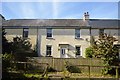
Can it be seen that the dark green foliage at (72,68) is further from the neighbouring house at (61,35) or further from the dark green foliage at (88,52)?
the neighbouring house at (61,35)

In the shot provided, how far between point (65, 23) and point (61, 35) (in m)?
1.84

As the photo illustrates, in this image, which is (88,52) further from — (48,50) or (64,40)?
(48,50)

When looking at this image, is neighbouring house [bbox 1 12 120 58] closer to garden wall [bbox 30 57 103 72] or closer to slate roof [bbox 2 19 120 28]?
slate roof [bbox 2 19 120 28]

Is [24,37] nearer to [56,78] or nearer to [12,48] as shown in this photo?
[12,48]

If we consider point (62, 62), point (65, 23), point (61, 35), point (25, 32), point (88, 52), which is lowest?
point (62, 62)

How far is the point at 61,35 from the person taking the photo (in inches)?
1165

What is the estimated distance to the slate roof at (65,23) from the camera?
30.2 meters

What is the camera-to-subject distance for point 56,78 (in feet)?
54.0

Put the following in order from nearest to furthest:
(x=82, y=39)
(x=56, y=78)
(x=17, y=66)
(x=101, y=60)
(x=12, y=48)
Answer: (x=56, y=78) < (x=17, y=66) < (x=101, y=60) < (x=12, y=48) < (x=82, y=39)

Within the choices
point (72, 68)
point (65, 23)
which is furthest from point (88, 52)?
point (72, 68)

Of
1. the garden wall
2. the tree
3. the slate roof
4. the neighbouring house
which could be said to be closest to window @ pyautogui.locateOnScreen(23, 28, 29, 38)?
the neighbouring house

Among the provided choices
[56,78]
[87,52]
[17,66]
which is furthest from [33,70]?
[87,52]

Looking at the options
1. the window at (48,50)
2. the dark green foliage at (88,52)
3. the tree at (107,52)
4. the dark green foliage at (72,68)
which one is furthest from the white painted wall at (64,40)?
the tree at (107,52)

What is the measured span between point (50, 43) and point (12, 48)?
5.02 metres
